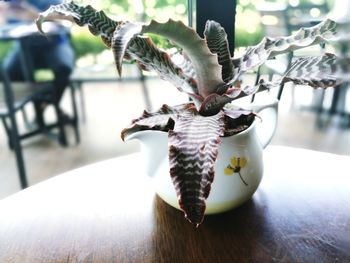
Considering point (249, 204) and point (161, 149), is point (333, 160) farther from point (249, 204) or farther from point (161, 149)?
point (161, 149)

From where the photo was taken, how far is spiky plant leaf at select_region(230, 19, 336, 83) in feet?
1.45

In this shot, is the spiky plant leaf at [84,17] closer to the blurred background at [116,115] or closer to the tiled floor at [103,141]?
the blurred background at [116,115]

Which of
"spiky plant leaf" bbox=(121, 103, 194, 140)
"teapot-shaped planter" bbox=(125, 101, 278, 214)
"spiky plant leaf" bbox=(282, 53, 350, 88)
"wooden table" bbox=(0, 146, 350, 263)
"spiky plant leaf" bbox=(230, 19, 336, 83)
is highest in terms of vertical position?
"spiky plant leaf" bbox=(230, 19, 336, 83)

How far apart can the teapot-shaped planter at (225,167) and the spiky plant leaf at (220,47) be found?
0.09 metres

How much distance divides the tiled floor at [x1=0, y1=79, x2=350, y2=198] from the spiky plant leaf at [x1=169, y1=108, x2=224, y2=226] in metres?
1.04

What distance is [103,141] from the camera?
1820 mm

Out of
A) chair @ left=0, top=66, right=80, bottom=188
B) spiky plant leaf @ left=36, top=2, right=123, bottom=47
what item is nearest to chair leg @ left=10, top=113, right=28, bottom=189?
chair @ left=0, top=66, right=80, bottom=188

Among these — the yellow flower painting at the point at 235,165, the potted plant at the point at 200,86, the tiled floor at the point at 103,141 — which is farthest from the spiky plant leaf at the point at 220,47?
the tiled floor at the point at 103,141

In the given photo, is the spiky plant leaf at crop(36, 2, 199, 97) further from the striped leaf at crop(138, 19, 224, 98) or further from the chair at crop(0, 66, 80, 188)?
the chair at crop(0, 66, 80, 188)

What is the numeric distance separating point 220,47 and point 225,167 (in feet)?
0.61

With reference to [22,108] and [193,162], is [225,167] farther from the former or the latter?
[22,108]

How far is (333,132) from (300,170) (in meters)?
1.39

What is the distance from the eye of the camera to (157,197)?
517mm

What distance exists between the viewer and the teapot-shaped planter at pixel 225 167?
1.37ft
